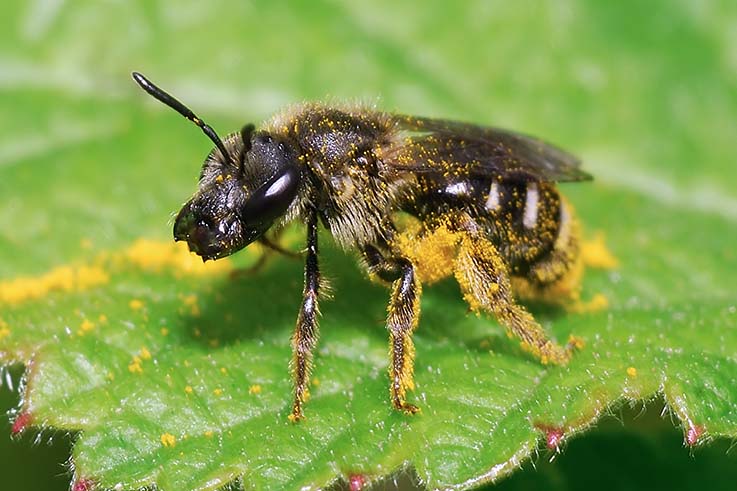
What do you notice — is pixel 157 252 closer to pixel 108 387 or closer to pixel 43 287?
pixel 43 287

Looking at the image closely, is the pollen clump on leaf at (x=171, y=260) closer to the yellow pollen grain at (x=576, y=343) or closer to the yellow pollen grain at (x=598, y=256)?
the yellow pollen grain at (x=576, y=343)

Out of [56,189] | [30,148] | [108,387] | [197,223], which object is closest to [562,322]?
[197,223]

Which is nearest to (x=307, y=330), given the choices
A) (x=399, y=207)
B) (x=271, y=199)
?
(x=271, y=199)

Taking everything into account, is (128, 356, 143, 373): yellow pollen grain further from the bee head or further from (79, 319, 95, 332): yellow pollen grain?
the bee head

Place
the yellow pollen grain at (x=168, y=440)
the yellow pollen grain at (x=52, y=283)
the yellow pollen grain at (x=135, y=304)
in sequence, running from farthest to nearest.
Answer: the yellow pollen grain at (x=52, y=283) < the yellow pollen grain at (x=135, y=304) < the yellow pollen grain at (x=168, y=440)

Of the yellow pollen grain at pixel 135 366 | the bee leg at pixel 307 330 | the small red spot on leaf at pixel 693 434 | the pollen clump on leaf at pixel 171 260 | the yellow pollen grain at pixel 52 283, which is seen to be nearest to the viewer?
the small red spot on leaf at pixel 693 434

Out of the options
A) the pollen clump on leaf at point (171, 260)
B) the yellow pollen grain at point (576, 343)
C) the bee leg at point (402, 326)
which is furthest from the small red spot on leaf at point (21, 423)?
the yellow pollen grain at point (576, 343)
